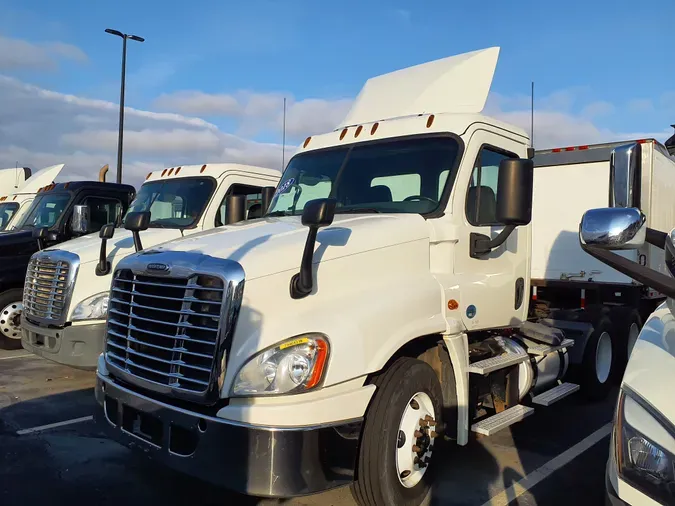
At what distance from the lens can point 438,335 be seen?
4.10m

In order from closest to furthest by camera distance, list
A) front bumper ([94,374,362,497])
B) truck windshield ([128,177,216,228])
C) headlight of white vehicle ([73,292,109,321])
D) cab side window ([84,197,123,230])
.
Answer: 1. front bumper ([94,374,362,497])
2. headlight of white vehicle ([73,292,109,321])
3. truck windshield ([128,177,216,228])
4. cab side window ([84,197,123,230])

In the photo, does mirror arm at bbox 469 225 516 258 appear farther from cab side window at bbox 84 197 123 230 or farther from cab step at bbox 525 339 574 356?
cab side window at bbox 84 197 123 230

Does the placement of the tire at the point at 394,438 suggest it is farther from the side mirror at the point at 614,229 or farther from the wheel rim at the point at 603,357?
the wheel rim at the point at 603,357

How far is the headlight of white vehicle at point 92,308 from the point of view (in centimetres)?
604

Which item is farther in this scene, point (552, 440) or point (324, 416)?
point (552, 440)

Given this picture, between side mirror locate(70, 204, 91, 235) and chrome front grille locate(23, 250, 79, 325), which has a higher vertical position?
side mirror locate(70, 204, 91, 235)

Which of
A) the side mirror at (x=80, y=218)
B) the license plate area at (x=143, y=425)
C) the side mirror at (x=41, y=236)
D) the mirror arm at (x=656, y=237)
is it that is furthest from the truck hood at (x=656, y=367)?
the side mirror at (x=41, y=236)

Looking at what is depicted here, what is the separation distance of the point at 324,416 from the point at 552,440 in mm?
3181

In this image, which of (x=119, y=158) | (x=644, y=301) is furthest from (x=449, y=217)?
(x=119, y=158)

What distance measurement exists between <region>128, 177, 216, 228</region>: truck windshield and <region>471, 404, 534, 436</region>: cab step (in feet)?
15.1

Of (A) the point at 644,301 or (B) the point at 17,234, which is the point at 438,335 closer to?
(A) the point at 644,301

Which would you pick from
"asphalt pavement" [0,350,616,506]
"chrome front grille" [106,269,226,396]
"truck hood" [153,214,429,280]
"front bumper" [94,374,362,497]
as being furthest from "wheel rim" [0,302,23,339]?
"front bumper" [94,374,362,497]

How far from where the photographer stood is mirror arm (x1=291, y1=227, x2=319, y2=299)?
3217 mm

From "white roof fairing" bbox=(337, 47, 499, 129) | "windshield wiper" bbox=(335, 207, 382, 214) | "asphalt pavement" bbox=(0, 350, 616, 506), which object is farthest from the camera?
"white roof fairing" bbox=(337, 47, 499, 129)
